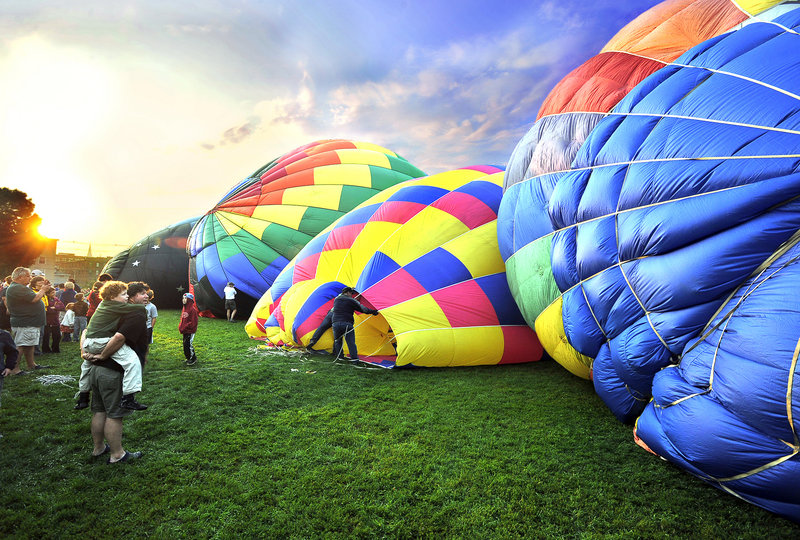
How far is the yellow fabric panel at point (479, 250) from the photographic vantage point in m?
5.21

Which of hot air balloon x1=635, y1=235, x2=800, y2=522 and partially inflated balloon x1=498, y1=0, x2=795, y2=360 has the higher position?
partially inflated balloon x1=498, y1=0, x2=795, y2=360

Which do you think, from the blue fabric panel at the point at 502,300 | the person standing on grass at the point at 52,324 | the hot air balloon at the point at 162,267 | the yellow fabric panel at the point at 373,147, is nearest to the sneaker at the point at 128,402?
the blue fabric panel at the point at 502,300

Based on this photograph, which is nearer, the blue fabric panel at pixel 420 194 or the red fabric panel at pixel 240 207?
the blue fabric panel at pixel 420 194

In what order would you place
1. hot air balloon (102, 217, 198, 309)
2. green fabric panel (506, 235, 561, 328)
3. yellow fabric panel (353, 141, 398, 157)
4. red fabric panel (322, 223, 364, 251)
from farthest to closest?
hot air balloon (102, 217, 198, 309), yellow fabric panel (353, 141, 398, 157), red fabric panel (322, 223, 364, 251), green fabric panel (506, 235, 561, 328)

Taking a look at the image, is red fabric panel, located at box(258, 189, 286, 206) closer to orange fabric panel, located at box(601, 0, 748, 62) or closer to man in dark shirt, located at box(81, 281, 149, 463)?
man in dark shirt, located at box(81, 281, 149, 463)

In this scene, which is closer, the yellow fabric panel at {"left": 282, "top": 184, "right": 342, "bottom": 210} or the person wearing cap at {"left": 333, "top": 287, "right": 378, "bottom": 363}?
the person wearing cap at {"left": 333, "top": 287, "right": 378, "bottom": 363}

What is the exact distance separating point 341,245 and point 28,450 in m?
3.86

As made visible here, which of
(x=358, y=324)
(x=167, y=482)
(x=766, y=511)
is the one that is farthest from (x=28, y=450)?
(x=766, y=511)

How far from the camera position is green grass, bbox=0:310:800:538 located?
2135mm

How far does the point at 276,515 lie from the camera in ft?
7.27

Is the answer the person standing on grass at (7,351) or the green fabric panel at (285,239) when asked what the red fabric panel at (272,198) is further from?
the person standing on grass at (7,351)

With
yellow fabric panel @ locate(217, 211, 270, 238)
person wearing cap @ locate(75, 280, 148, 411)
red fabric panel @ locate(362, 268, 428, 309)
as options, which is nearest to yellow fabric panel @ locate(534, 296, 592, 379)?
red fabric panel @ locate(362, 268, 428, 309)

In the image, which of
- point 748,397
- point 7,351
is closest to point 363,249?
point 7,351

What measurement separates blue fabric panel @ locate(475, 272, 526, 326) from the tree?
3079cm
